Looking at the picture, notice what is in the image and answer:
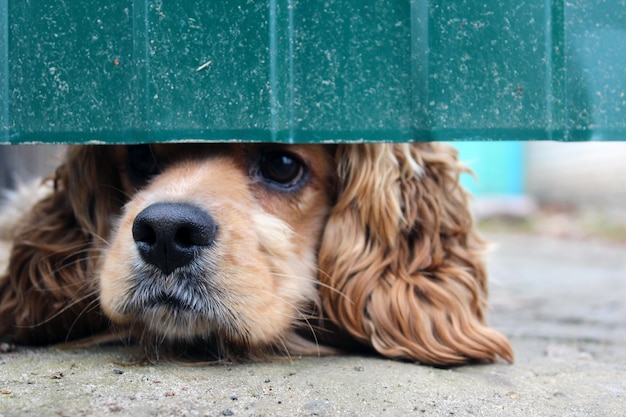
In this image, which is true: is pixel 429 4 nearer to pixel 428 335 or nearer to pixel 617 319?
pixel 428 335

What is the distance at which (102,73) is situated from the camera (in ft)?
7.98

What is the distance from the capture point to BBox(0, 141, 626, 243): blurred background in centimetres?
1126

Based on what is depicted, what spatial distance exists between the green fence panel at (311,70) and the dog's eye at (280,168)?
551 millimetres

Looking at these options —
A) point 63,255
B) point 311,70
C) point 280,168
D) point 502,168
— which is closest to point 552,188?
point 502,168

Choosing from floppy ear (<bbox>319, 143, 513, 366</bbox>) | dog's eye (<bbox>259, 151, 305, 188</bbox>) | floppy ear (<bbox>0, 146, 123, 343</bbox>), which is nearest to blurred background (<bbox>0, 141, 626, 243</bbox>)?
floppy ear (<bbox>319, 143, 513, 366</bbox>)

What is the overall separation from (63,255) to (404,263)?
4.23 ft

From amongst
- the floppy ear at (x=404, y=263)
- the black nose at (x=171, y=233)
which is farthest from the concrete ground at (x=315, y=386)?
the black nose at (x=171, y=233)

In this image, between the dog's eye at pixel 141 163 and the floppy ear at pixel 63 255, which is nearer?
the floppy ear at pixel 63 255

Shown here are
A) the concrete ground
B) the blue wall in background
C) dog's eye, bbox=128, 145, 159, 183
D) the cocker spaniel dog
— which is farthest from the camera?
the blue wall in background

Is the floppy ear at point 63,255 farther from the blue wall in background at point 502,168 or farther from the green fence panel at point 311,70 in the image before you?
the blue wall in background at point 502,168

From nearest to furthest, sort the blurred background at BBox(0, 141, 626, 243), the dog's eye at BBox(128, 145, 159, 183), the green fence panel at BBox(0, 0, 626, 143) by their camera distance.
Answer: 1. the green fence panel at BBox(0, 0, 626, 143)
2. the dog's eye at BBox(128, 145, 159, 183)
3. the blurred background at BBox(0, 141, 626, 243)

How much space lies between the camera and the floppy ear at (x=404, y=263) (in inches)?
114

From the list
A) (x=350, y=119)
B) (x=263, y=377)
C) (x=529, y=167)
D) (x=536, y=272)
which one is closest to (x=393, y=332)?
(x=263, y=377)

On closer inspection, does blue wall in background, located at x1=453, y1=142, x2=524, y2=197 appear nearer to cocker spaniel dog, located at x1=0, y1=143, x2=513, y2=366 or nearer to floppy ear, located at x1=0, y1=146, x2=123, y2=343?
cocker spaniel dog, located at x1=0, y1=143, x2=513, y2=366
